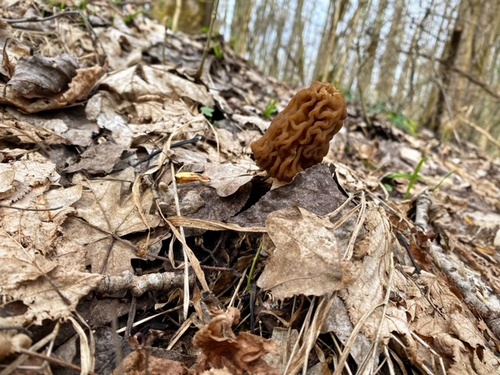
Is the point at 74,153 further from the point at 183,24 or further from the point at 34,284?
the point at 183,24

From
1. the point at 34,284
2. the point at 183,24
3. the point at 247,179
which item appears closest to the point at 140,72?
the point at 247,179

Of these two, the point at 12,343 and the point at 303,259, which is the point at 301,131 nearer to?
the point at 303,259

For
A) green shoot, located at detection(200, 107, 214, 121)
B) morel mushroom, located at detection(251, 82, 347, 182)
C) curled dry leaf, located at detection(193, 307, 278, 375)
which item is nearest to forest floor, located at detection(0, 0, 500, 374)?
curled dry leaf, located at detection(193, 307, 278, 375)

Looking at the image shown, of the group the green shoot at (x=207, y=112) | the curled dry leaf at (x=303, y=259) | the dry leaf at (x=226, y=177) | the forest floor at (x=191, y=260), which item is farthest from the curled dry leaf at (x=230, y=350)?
the green shoot at (x=207, y=112)

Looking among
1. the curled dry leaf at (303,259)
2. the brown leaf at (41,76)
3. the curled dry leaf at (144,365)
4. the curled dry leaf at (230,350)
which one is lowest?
the curled dry leaf at (144,365)

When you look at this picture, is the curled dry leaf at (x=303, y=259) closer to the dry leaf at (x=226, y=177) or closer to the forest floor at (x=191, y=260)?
the forest floor at (x=191, y=260)

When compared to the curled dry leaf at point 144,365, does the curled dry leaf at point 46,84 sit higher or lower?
higher

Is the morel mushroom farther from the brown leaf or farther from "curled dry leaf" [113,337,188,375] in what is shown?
the brown leaf
